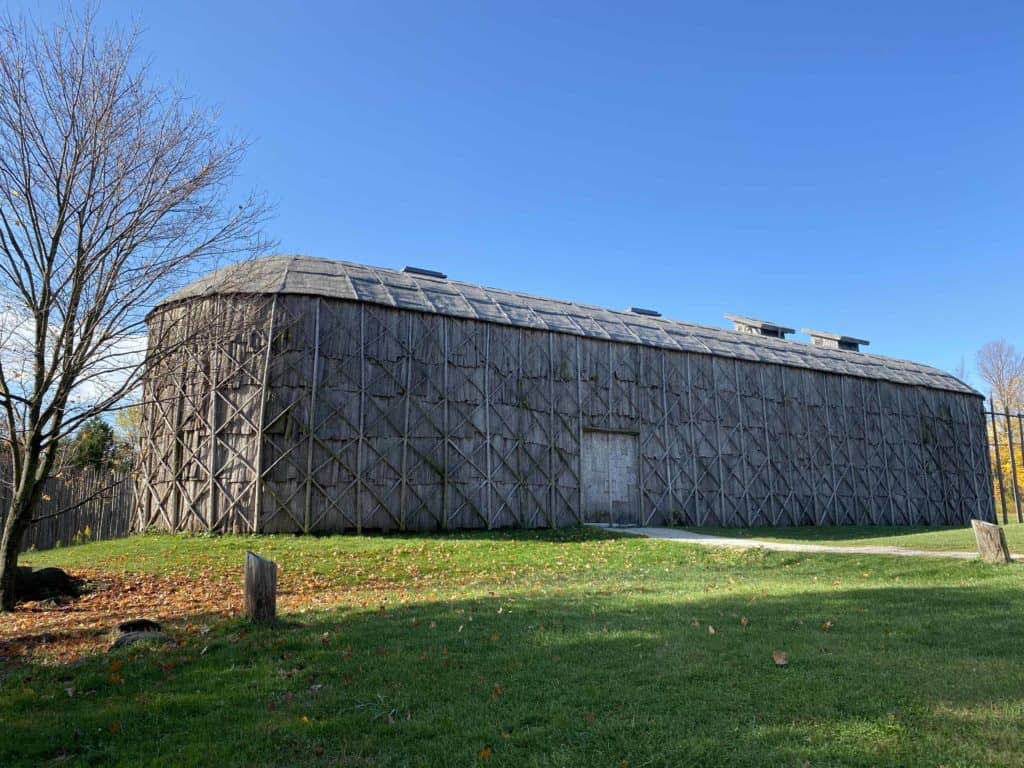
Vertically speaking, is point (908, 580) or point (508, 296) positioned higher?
point (508, 296)

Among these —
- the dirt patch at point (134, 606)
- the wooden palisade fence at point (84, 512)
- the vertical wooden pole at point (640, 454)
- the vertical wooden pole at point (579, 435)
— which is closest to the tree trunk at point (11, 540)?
the dirt patch at point (134, 606)

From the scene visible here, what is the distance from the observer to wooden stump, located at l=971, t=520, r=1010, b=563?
12.2 meters

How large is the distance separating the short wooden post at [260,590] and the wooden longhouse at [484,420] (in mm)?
5128

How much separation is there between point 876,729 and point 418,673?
3678 millimetres

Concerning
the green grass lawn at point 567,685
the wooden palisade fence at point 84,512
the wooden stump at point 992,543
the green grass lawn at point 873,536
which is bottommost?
the green grass lawn at point 873,536

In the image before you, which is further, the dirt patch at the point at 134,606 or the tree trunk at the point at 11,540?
the tree trunk at the point at 11,540

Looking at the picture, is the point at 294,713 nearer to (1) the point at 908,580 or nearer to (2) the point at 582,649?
(2) the point at 582,649

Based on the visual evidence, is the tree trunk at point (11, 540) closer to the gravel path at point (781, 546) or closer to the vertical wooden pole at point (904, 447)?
the gravel path at point (781, 546)

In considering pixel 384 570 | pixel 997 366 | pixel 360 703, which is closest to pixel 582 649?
pixel 360 703

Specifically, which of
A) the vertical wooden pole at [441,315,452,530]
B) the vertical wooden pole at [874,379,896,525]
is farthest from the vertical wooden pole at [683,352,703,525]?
the vertical wooden pole at [874,379,896,525]

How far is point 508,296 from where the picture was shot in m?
27.2

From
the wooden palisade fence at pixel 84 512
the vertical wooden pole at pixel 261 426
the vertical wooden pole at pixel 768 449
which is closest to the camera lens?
the vertical wooden pole at pixel 261 426

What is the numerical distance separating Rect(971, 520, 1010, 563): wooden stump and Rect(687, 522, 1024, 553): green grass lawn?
2634 mm

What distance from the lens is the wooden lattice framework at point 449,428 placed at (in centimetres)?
2030
